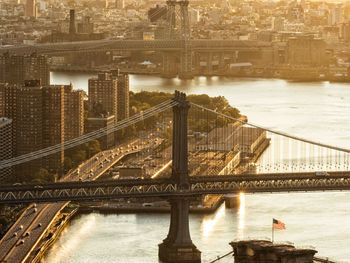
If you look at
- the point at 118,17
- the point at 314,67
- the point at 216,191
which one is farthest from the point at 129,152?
the point at 118,17

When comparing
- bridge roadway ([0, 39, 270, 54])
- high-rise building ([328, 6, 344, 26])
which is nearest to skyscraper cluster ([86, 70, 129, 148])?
bridge roadway ([0, 39, 270, 54])

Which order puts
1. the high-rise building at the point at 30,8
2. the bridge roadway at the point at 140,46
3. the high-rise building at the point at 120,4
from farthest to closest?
1. the high-rise building at the point at 120,4
2. the high-rise building at the point at 30,8
3. the bridge roadway at the point at 140,46

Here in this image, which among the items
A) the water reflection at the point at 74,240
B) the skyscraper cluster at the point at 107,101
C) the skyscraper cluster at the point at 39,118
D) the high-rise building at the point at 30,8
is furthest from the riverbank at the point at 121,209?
the high-rise building at the point at 30,8

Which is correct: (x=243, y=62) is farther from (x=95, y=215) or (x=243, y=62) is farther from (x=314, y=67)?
(x=95, y=215)

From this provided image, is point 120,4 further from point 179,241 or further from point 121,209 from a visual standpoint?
point 179,241

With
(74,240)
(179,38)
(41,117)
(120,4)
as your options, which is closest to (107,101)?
(41,117)

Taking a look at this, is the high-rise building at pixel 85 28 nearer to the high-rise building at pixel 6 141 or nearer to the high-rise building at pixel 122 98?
the high-rise building at pixel 122 98

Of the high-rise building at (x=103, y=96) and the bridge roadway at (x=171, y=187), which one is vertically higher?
the bridge roadway at (x=171, y=187)
